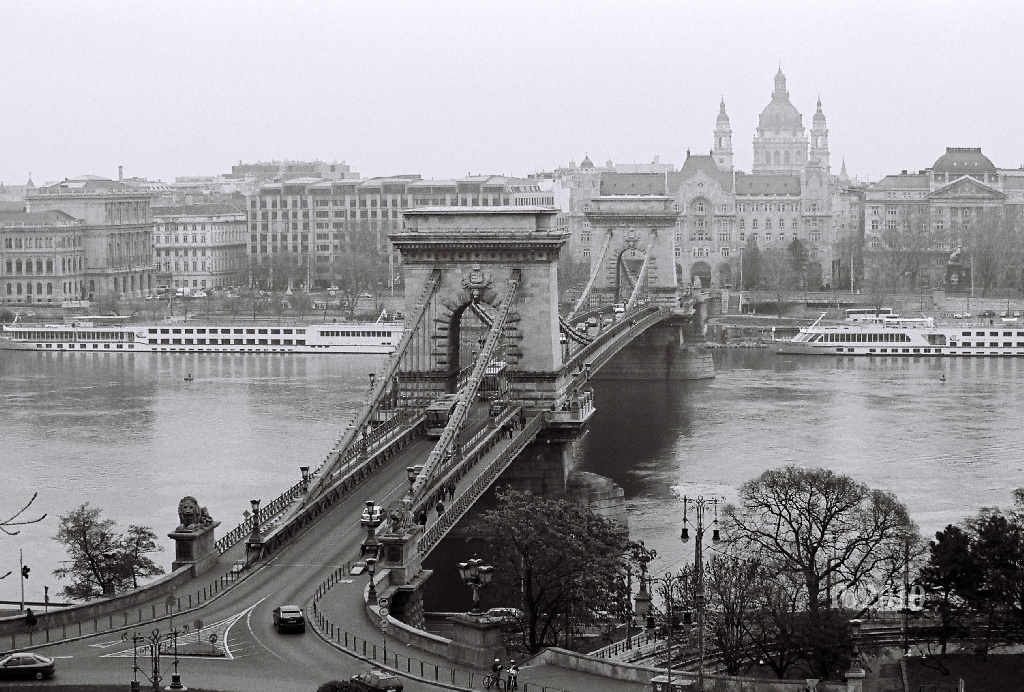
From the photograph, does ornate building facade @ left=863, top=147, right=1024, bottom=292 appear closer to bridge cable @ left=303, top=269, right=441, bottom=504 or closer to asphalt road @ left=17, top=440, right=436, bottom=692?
bridge cable @ left=303, top=269, right=441, bottom=504

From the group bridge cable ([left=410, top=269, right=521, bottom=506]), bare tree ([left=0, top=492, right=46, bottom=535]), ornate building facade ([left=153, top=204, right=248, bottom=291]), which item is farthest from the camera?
ornate building facade ([left=153, top=204, right=248, bottom=291])

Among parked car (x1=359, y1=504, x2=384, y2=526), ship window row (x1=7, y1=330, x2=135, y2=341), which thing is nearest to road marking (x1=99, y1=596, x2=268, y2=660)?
parked car (x1=359, y1=504, x2=384, y2=526)

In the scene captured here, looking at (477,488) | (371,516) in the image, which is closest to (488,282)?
(477,488)

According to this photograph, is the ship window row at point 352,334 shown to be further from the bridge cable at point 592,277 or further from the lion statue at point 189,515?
the lion statue at point 189,515

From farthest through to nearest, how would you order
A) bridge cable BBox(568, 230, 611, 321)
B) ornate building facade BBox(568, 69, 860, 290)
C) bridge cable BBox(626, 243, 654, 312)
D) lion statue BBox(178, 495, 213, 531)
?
ornate building facade BBox(568, 69, 860, 290), bridge cable BBox(626, 243, 654, 312), bridge cable BBox(568, 230, 611, 321), lion statue BBox(178, 495, 213, 531)

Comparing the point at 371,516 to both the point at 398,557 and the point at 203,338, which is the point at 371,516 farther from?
the point at 203,338
